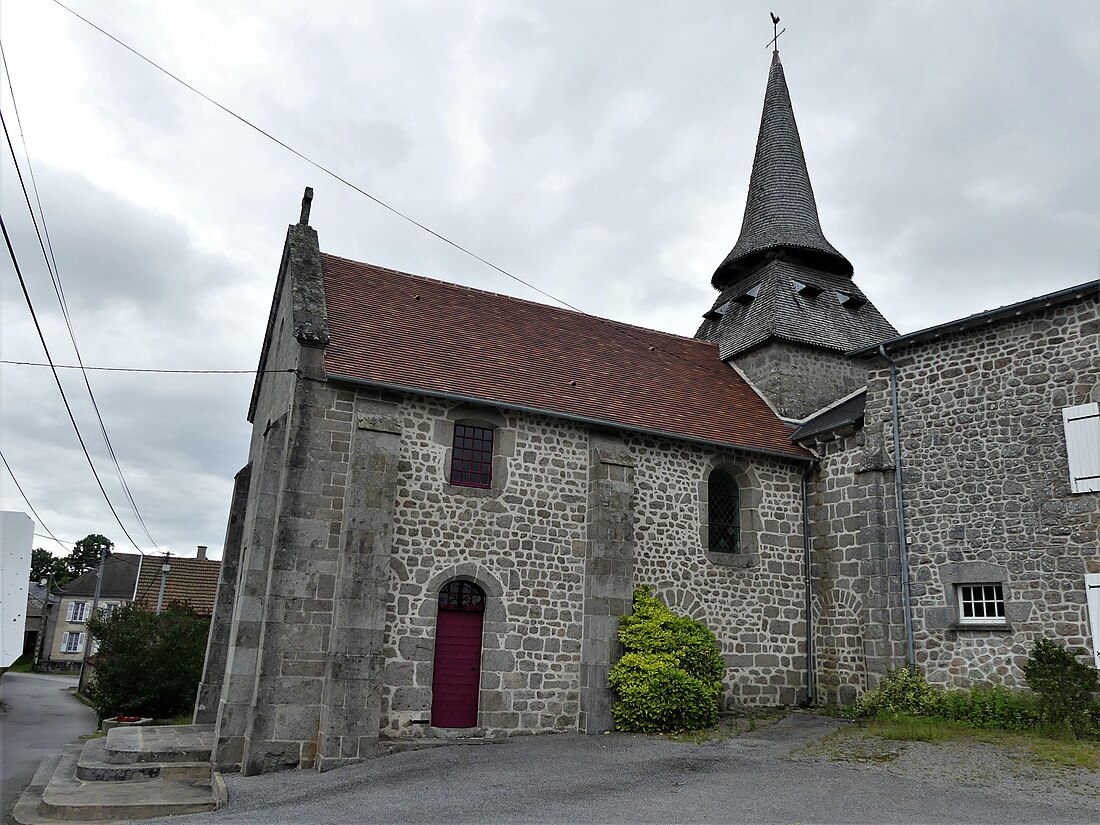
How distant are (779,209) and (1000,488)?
1118 cm

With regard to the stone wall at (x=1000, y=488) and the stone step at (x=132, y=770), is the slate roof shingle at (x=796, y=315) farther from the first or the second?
the stone step at (x=132, y=770)

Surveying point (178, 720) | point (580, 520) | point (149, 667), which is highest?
point (580, 520)

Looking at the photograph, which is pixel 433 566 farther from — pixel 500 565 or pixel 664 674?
pixel 664 674

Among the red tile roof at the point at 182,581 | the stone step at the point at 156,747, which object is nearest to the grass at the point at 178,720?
the stone step at the point at 156,747

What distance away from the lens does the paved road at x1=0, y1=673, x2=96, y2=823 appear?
11055 millimetres

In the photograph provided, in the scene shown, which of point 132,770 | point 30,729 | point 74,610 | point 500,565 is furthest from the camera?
point 74,610

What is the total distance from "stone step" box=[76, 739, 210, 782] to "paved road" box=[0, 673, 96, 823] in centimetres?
77

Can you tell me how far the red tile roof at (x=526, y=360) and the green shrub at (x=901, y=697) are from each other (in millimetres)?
4367

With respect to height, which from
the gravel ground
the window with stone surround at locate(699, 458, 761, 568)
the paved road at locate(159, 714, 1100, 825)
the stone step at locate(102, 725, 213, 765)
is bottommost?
the stone step at locate(102, 725, 213, 765)

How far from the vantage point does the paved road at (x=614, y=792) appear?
7.66m

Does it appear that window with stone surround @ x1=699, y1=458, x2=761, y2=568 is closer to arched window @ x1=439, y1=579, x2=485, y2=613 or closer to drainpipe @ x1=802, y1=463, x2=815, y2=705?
drainpipe @ x1=802, y1=463, x2=815, y2=705

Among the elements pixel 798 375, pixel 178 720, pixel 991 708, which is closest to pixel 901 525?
pixel 991 708

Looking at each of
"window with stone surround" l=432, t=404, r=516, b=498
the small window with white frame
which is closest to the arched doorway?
"window with stone surround" l=432, t=404, r=516, b=498

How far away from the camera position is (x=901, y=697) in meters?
12.8
